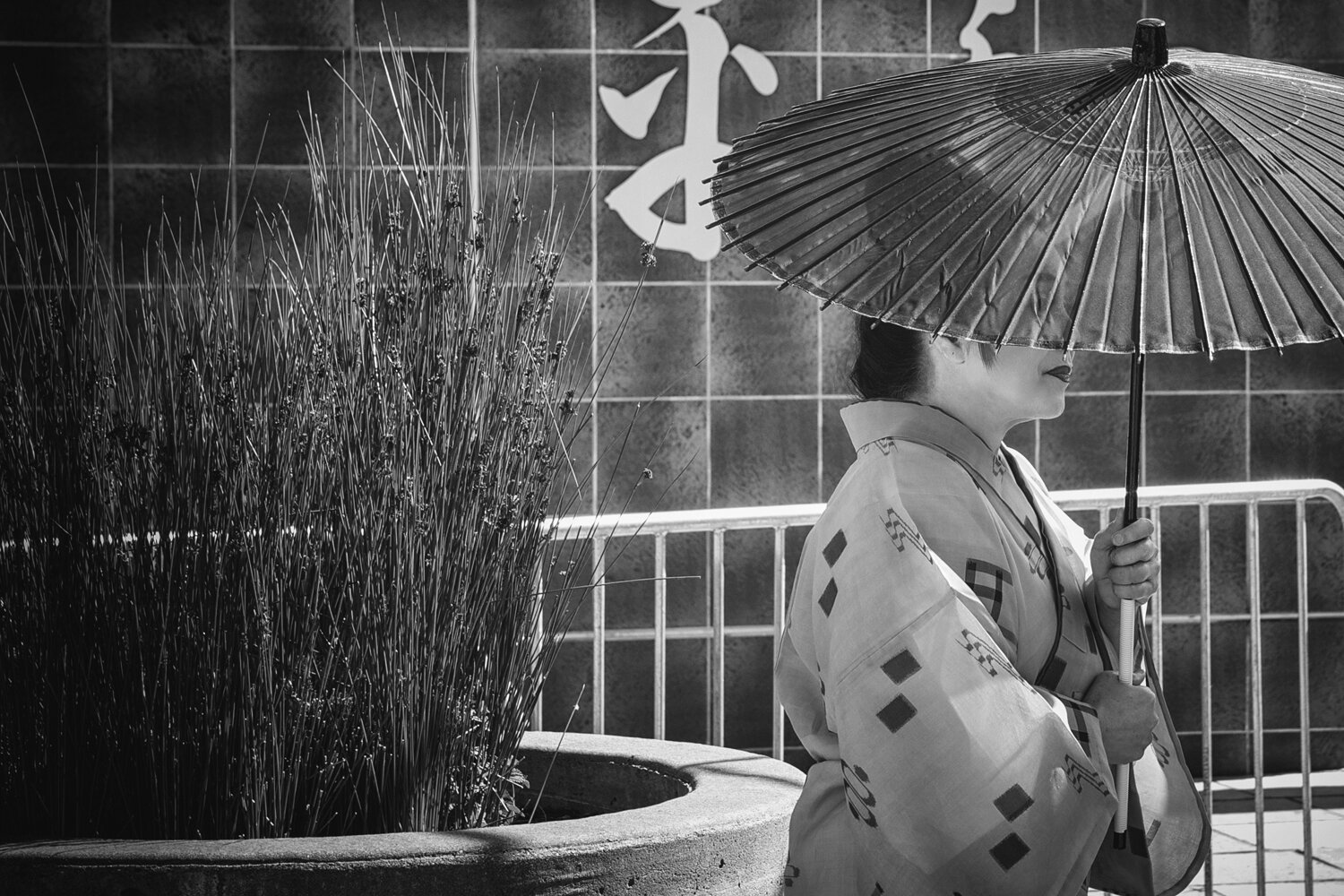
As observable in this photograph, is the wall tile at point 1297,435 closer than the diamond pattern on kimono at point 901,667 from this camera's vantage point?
No

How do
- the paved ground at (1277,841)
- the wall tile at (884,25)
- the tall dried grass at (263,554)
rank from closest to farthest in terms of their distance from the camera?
the tall dried grass at (263,554) < the paved ground at (1277,841) < the wall tile at (884,25)

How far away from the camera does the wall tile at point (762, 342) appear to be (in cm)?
516

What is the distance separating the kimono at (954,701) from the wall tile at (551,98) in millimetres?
3459

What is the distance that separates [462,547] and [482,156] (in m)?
2.92

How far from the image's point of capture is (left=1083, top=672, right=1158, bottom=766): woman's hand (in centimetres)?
168

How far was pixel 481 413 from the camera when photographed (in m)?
2.43

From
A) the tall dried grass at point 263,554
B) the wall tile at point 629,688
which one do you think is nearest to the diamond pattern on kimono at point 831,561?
the tall dried grass at point 263,554

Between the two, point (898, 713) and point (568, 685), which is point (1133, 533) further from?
point (568, 685)

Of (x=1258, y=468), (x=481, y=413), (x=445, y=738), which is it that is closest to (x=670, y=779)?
(x=445, y=738)

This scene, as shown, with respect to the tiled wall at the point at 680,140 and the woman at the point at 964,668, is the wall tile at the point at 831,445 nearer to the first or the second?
the tiled wall at the point at 680,140

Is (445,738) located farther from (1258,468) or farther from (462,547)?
(1258,468)

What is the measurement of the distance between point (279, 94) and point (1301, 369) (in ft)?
12.0

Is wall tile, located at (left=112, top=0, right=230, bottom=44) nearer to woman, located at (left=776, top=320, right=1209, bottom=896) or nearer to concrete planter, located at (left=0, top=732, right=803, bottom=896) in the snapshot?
concrete planter, located at (left=0, top=732, right=803, bottom=896)

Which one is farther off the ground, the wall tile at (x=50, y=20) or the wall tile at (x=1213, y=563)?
the wall tile at (x=50, y=20)
